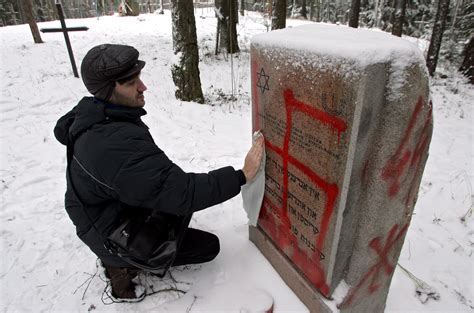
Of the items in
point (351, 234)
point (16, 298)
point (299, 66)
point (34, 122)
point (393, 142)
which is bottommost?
point (16, 298)

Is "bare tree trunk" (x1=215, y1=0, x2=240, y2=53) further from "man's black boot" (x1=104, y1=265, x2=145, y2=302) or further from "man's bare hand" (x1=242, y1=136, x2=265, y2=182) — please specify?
"man's black boot" (x1=104, y1=265, x2=145, y2=302)

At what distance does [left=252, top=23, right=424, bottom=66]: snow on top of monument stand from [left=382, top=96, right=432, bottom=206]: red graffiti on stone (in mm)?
254

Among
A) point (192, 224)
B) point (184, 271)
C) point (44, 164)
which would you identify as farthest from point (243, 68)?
point (184, 271)

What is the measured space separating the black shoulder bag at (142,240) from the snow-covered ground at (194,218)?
1.26 feet

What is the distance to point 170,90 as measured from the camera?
21.7ft

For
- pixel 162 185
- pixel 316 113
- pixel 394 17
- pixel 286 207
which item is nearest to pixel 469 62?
pixel 394 17

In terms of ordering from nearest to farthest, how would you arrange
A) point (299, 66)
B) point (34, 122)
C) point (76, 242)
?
point (299, 66), point (76, 242), point (34, 122)

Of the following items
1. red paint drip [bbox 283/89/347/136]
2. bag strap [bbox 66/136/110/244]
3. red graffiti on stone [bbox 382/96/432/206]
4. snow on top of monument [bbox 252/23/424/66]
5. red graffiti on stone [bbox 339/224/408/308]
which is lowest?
red graffiti on stone [bbox 339/224/408/308]

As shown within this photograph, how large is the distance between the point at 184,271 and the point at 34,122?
4188 millimetres

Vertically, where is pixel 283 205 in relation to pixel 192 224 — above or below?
above

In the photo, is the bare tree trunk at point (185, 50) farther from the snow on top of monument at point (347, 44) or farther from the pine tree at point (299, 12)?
the pine tree at point (299, 12)

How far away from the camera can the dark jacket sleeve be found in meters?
1.66

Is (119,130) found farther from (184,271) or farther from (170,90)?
(170,90)

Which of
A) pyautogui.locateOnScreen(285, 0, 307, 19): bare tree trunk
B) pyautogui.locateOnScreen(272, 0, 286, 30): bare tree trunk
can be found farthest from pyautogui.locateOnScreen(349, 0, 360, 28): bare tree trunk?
pyautogui.locateOnScreen(285, 0, 307, 19): bare tree trunk
